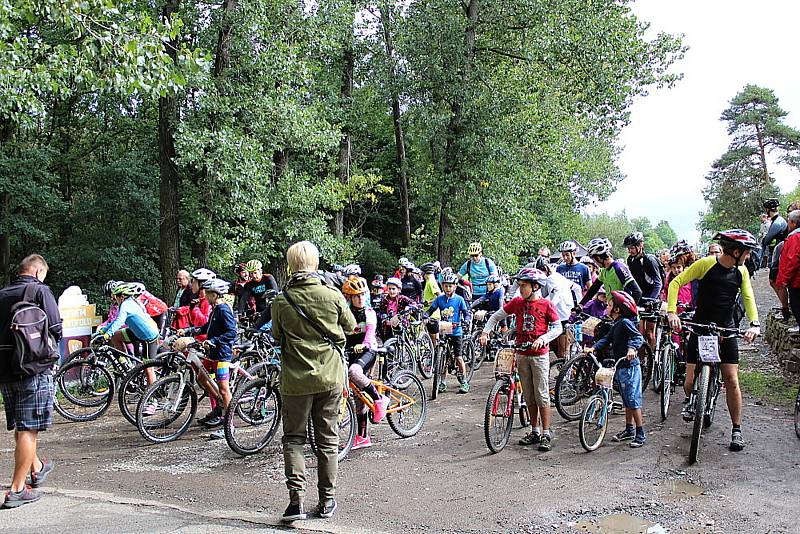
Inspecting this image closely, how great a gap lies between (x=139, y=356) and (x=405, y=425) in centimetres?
450

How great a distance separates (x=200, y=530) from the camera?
4.82 meters

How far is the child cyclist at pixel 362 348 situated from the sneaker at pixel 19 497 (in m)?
2.88

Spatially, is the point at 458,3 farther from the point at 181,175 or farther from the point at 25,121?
the point at 25,121

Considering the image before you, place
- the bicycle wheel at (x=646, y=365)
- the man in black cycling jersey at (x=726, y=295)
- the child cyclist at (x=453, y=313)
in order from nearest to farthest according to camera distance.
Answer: the man in black cycling jersey at (x=726, y=295) < the bicycle wheel at (x=646, y=365) < the child cyclist at (x=453, y=313)

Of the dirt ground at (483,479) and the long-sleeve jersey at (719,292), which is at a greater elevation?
the long-sleeve jersey at (719,292)

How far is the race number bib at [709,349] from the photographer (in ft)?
20.9

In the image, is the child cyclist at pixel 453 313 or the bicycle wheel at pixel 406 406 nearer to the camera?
the bicycle wheel at pixel 406 406

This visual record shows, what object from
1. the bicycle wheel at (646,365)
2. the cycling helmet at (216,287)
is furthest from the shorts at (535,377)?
the cycling helmet at (216,287)

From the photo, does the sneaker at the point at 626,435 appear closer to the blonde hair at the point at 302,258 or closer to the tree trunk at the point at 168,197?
the blonde hair at the point at 302,258

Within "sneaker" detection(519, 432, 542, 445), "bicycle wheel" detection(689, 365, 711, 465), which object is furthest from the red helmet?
"sneaker" detection(519, 432, 542, 445)

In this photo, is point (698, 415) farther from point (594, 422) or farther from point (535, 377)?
point (535, 377)

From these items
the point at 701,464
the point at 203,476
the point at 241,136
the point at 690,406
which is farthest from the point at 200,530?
the point at 241,136

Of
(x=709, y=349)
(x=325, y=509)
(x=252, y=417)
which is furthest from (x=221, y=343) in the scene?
(x=709, y=349)

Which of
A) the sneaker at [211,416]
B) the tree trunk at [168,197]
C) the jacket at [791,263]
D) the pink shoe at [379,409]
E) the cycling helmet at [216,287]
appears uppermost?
the tree trunk at [168,197]
